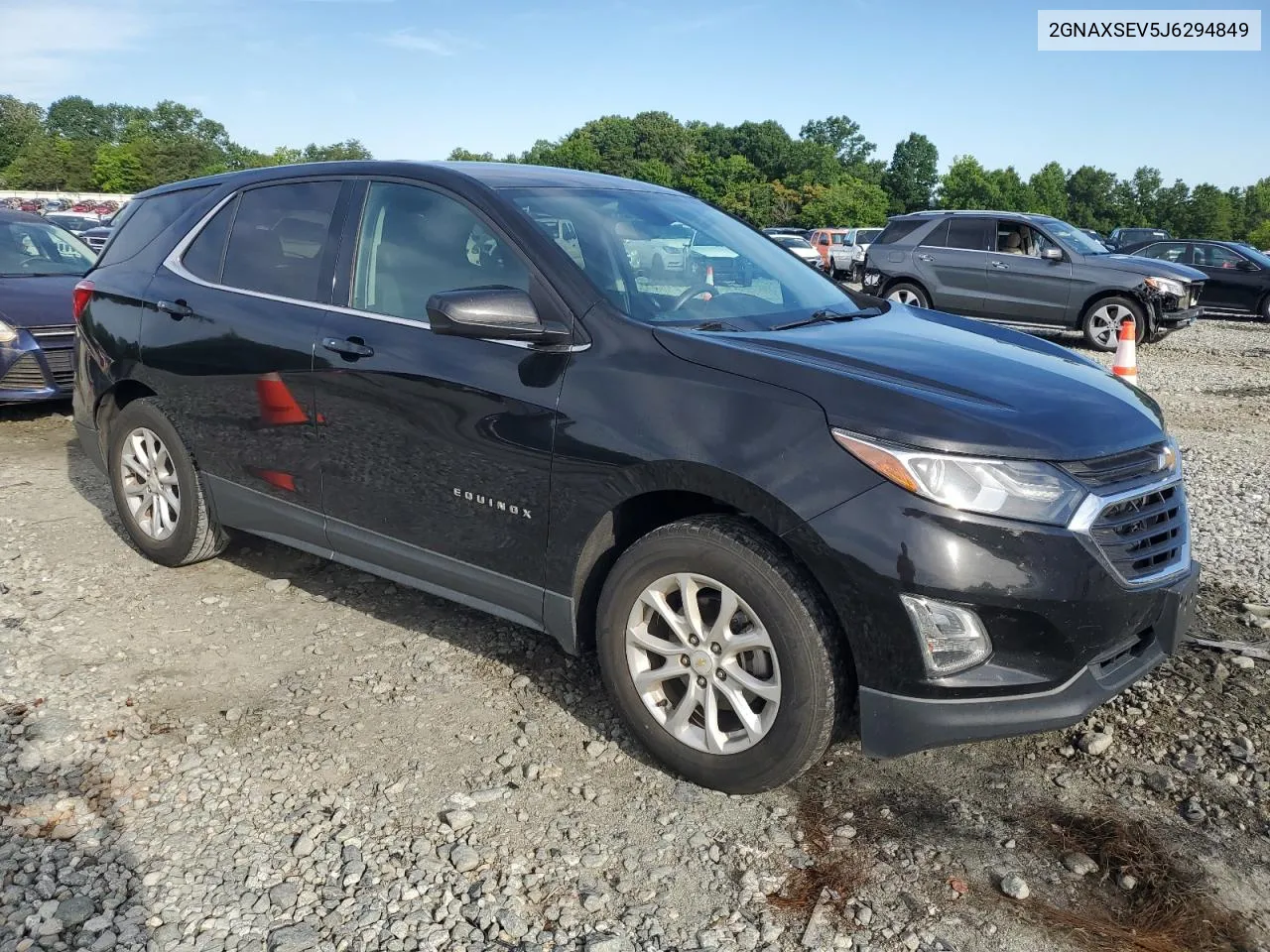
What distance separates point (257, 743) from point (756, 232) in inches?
110

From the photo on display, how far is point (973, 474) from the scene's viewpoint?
8.44 feet

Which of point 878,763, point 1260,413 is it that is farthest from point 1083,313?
point 878,763

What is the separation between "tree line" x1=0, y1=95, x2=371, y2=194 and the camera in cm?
10731

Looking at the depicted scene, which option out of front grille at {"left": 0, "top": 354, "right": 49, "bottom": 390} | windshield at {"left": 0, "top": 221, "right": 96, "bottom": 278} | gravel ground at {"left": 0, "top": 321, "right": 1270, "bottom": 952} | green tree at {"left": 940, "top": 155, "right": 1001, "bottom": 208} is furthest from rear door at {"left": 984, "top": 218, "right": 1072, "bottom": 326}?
green tree at {"left": 940, "top": 155, "right": 1001, "bottom": 208}

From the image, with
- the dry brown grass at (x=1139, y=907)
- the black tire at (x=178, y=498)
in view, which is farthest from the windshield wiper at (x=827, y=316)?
the black tire at (x=178, y=498)

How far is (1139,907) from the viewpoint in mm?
2516

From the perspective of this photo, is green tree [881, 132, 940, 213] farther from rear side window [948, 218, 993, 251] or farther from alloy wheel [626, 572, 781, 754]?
alloy wheel [626, 572, 781, 754]

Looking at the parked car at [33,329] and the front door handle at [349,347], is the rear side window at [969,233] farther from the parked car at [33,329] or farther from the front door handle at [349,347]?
the front door handle at [349,347]

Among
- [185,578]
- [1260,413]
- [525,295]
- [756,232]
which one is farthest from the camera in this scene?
[1260,413]

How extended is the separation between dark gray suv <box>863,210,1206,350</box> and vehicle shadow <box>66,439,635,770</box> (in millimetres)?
10081

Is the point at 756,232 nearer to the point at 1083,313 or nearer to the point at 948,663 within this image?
the point at 948,663

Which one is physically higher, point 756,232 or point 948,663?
point 756,232

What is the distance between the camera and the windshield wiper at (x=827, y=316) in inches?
134

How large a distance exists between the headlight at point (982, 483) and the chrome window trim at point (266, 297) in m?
1.05
